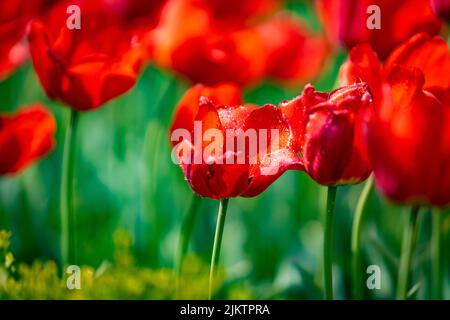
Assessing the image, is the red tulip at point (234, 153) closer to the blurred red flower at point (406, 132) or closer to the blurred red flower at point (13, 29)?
the blurred red flower at point (406, 132)

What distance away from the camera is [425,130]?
0.48 metres

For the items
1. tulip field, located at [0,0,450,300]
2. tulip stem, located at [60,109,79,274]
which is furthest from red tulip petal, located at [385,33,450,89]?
tulip stem, located at [60,109,79,274]

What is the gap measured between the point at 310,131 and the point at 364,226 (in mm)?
308

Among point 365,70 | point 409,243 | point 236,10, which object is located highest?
point 236,10

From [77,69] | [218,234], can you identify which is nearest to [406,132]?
[218,234]

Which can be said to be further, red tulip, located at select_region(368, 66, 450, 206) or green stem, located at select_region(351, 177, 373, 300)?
green stem, located at select_region(351, 177, 373, 300)

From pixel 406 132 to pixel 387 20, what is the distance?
22 centimetres

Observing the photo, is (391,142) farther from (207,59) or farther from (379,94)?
(207,59)

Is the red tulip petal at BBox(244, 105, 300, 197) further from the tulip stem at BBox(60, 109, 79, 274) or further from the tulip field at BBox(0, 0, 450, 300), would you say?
the tulip stem at BBox(60, 109, 79, 274)

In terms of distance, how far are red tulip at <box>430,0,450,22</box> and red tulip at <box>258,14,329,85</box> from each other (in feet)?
1.11

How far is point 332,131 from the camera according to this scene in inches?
19.3

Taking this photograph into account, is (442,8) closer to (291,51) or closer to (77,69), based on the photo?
(77,69)

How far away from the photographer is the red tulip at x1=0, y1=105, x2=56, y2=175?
653mm
